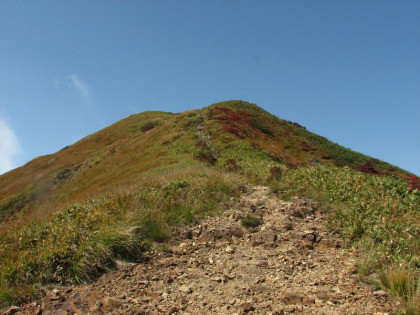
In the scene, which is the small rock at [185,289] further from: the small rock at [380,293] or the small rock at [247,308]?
the small rock at [380,293]

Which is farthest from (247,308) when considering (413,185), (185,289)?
(413,185)

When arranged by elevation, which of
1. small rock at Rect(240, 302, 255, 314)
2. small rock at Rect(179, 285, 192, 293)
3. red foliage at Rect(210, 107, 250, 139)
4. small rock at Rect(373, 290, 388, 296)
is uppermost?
red foliage at Rect(210, 107, 250, 139)

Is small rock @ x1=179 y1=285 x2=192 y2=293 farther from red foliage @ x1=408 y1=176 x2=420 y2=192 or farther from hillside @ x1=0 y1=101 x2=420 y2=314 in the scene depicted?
red foliage @ x1=408 y1=176 x2=420 y2=192

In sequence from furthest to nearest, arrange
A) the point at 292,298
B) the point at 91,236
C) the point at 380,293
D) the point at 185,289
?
the point at 91,236 < the point at 185,289 < the point at 292,298 < the point at 380,293

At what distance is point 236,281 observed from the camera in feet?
17.3

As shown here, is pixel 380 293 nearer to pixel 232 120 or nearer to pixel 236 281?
pixel 236 281

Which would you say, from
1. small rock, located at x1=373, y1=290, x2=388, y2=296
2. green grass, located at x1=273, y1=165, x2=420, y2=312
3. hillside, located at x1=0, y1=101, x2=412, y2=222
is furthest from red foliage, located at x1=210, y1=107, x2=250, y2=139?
small rock, located at x1=373, y1=290, x2=388, y2=296

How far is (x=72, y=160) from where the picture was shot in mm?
60375

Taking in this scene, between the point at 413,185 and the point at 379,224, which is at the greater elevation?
the point at 413,185

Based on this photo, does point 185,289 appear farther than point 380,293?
Yes

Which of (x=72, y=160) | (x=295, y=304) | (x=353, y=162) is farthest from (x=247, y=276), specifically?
(x=72, y=160)

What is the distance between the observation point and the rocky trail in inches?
174

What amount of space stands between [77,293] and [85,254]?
84cm

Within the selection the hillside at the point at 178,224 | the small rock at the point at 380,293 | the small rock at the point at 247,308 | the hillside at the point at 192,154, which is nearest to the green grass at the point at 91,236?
the hillside at the point at 178,224
